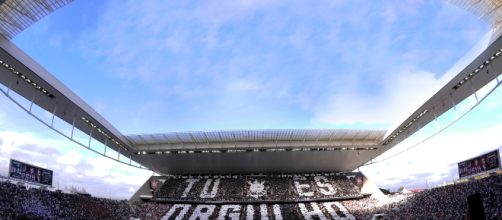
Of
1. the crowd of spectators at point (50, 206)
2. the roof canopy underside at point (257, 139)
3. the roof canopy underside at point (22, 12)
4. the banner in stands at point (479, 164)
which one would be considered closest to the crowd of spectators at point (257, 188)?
the crowd of spectators at point (50, 206)

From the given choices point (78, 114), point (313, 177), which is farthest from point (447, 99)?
point (78, 114)

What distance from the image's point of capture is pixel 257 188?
62.6 meters

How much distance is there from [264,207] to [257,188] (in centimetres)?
516

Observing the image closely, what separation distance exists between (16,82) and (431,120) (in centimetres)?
4171

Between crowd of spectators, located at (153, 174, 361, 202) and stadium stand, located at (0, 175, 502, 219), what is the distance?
95 cm

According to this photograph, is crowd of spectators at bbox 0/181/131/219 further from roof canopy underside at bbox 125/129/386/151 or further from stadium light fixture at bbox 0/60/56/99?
stadium light fixture at bbox 0/60/56/99

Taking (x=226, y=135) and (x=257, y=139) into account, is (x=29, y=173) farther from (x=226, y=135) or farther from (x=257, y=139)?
(x=257, y=139)

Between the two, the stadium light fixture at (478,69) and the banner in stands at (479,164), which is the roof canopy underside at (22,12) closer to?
the stadium light fixture at (478,69)

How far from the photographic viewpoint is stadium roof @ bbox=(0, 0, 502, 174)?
87.3 feet

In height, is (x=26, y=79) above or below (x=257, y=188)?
above

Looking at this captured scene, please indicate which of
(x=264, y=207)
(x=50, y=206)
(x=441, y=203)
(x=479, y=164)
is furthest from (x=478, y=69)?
(x=50, y=206)

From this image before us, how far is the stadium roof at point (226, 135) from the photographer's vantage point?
26609mm

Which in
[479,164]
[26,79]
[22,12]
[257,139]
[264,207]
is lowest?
[264,207]

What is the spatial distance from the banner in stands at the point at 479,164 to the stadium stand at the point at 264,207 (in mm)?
4542
